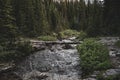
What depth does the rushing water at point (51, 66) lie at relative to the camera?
18.7m

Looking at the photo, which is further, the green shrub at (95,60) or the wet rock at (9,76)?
the wet rock at (9,76)

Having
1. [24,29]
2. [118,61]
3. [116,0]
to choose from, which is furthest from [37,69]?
[24,29]

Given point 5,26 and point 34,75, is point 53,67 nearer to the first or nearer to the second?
point 34,75

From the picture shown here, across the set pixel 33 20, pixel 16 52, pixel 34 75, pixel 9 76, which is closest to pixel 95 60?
pixel 34 75

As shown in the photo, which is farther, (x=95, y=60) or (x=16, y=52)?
(x=16, y=52)

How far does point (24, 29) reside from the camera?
36.5m

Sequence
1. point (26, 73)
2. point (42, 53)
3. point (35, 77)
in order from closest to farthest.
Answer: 1. point (35, 77)
2. point (26, 73)
3. point (42, 53)

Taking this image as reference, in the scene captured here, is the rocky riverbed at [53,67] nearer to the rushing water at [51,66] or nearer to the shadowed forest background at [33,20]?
the rushing water at [51,66]

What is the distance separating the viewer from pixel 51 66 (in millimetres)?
21125

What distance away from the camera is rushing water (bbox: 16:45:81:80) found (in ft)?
61.5

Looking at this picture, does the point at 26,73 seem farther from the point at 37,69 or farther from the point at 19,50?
the point at 19,50

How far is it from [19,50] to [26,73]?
364 centimetres

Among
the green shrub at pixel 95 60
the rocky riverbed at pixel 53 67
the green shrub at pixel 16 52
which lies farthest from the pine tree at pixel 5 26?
the green shrub at pixel 95 60

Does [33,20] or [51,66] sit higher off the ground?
[33,20]
